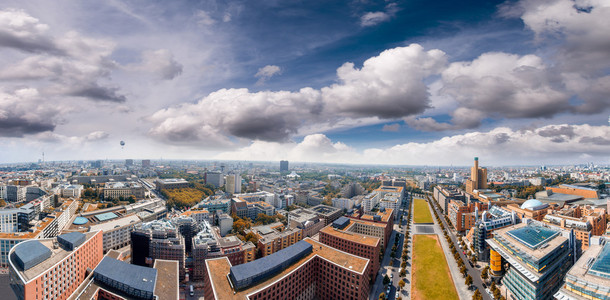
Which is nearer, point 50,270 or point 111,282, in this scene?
point 50,270

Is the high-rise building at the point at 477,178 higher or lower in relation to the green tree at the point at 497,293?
higher

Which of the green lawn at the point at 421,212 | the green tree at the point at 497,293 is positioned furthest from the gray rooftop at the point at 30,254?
the green lawn at the point at 421,212

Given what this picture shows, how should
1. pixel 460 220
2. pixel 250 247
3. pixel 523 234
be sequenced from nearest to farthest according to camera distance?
pixel 523 234, pixel 250 247, pixel 460 220

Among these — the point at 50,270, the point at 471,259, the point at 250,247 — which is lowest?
the point at 471,259

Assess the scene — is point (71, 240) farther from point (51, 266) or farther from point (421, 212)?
point (421, 212)

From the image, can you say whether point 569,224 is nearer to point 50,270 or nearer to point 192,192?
point 50,270

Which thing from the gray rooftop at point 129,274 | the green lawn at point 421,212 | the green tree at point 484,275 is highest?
the gray rooftop at point 129,274

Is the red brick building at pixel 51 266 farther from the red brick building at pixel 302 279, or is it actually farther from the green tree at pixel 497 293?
the green tree at pixel 497 293

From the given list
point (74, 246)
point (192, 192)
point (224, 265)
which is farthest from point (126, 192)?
point (224, 265)
